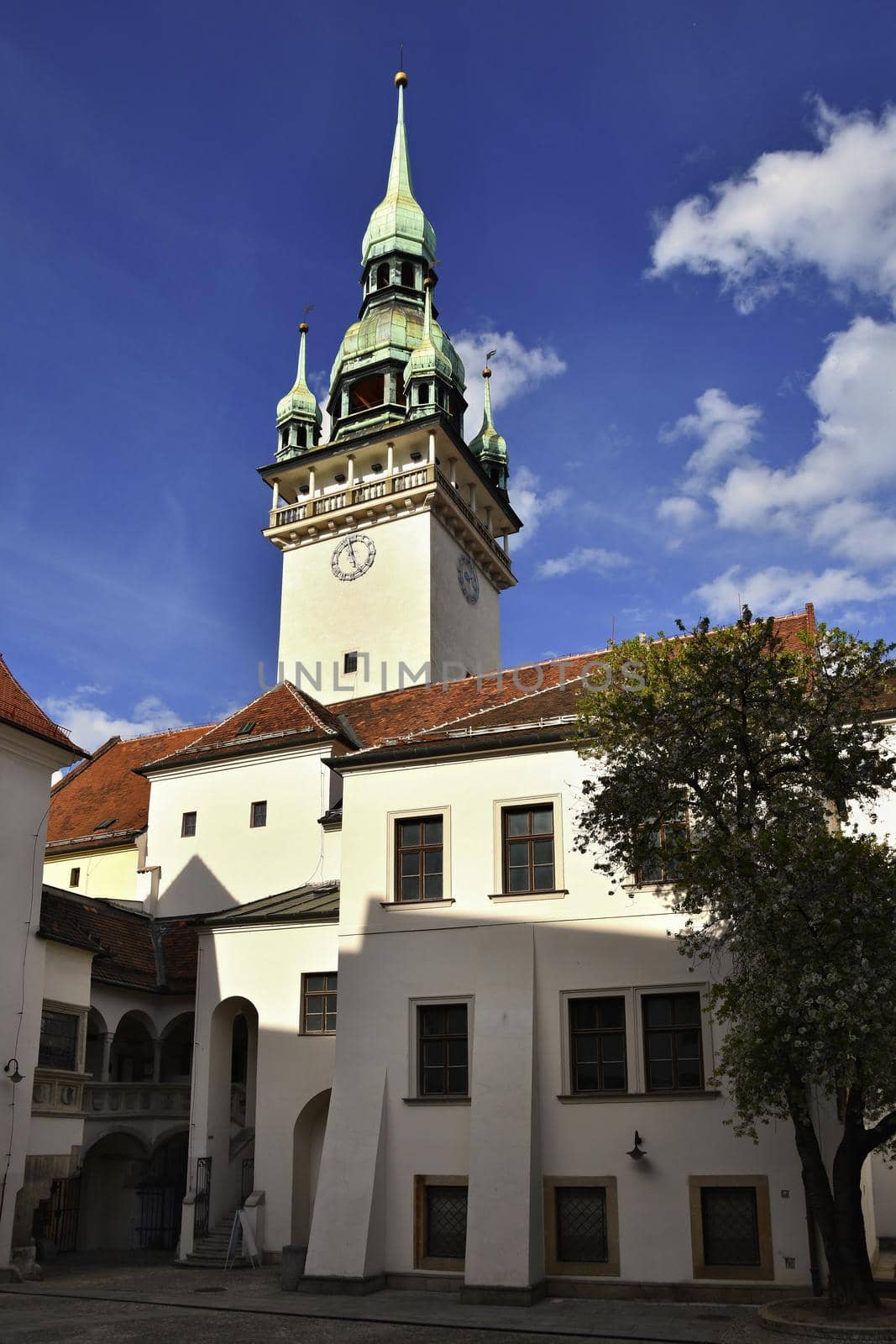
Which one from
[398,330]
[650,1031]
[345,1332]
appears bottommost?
[345,1332]

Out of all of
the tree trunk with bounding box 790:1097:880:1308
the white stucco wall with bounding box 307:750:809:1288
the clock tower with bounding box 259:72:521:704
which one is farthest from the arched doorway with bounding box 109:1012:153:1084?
the tree trunk with bounding box 790:1097:880:1308

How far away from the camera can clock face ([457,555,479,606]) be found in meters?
45.4

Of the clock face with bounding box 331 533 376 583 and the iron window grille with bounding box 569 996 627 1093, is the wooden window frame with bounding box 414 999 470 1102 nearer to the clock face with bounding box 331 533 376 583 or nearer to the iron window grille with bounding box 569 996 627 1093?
the iron window grille with bounding box 569 996 627 1093

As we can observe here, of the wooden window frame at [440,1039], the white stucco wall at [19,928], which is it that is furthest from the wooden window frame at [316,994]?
the white stucco wall at [19,928]

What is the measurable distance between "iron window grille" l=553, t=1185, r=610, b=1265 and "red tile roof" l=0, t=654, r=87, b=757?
11947mm

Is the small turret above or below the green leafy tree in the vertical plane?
above

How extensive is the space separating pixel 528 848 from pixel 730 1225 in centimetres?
618

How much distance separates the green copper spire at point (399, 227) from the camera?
5256 cm

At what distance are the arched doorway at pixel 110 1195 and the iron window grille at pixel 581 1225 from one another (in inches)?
468

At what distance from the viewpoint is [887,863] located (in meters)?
13.7

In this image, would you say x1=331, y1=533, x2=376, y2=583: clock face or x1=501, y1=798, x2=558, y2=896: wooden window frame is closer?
x1=501, y1=798, x2=558, y2=896: wooden window frame

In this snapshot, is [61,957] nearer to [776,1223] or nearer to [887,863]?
[776,1223]

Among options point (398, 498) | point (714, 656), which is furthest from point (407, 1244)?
point (398, 498)

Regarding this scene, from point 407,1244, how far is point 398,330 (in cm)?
3840
